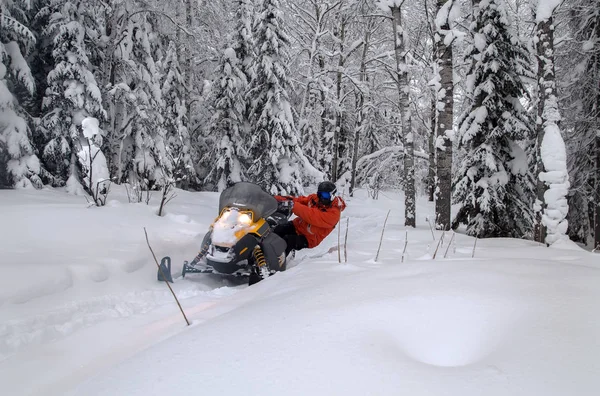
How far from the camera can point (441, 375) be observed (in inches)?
60.2

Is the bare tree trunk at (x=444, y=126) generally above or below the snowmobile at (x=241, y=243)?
above

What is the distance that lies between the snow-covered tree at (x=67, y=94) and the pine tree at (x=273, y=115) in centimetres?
557

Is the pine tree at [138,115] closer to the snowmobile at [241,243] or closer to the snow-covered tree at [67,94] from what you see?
the snow-covered tree at [67,94]

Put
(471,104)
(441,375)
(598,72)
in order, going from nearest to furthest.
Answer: (441,375)
(471,104)
(598,72)

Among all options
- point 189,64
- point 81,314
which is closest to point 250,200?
point 81,314

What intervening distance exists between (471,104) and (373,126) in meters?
14.1

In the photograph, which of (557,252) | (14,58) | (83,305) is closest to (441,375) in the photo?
(83,305)

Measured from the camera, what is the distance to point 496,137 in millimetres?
9805

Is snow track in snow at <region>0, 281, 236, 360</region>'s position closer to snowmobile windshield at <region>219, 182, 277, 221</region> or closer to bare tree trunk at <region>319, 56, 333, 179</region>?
snowmobile windshield at <region>219, 182, 277, 221</region>

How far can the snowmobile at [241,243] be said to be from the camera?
4844 millimetres

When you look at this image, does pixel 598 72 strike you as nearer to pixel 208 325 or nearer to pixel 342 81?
pixel 342 81

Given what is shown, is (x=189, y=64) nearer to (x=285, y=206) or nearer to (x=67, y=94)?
(x=67, y=94)

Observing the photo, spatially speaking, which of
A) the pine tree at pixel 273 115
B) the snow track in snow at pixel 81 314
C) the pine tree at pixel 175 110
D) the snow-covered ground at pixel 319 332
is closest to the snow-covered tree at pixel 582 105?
the pine tree at pixel 273 115

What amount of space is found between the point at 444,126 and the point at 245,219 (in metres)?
4.70
